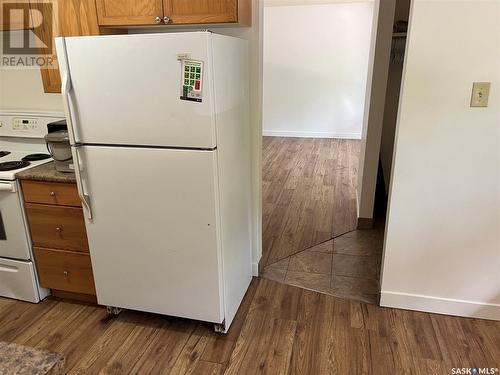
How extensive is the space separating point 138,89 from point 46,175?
2.76 ft

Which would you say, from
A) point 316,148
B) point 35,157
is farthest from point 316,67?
point 35,157

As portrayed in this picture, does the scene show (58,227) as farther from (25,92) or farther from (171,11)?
→ (171,11)

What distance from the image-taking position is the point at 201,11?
1.90 m

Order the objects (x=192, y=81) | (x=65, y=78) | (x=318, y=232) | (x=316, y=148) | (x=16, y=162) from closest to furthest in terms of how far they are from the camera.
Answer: (x=192, y=81) → (x=65, y=78) → (x=16, y=162) → (x=318, y=232) → (x=316, y=148)

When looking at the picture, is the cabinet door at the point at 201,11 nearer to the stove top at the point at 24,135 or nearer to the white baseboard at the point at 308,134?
the stove top at the point at 24,135

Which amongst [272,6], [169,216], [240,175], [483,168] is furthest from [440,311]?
[272,6]

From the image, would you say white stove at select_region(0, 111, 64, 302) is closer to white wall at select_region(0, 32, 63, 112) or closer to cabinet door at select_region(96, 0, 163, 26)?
white wall at select_region(0, 32, 63, 112)

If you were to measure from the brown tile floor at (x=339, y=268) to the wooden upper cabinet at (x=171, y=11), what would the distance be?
5.58 ft

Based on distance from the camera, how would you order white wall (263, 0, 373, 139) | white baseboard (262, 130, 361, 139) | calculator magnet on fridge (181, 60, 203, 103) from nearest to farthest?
calculator magnet on fridge (181, 60, 203, 103) → white wall (263, 0, 373, 139) → white baseboard (262, 130, 361, 139)

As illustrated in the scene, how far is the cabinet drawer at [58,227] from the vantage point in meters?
2.18

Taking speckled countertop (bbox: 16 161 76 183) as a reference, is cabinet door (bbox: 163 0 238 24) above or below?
above

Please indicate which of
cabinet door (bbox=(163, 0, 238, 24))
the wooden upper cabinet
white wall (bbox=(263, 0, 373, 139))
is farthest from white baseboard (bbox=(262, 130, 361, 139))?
cabinet door (bbox=(163, 0, 238, 24))

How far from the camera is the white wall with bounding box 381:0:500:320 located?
1.82 m

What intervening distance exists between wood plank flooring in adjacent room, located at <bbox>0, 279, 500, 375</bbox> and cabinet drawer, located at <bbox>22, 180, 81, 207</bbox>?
0.71 meters
